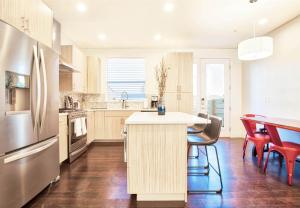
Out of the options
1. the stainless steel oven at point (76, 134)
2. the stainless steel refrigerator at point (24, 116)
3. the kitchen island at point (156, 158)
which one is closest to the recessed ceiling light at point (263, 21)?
the kitchen island at point (156, 158)

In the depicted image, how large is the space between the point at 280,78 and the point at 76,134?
4.31 metres

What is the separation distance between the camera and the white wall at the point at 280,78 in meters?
3.72

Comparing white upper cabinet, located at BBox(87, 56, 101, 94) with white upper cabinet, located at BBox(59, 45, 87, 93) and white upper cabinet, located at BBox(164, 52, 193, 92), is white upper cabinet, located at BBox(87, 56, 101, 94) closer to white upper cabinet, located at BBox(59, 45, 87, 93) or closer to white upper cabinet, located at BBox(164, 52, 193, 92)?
white upper cabinet, located at BBox(59, 45, 87, 93)

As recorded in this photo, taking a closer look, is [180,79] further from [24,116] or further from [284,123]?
[24,116]

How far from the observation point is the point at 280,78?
412cm

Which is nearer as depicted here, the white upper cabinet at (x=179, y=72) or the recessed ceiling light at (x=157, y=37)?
the recessed ceiling light at (x=157, y=37)

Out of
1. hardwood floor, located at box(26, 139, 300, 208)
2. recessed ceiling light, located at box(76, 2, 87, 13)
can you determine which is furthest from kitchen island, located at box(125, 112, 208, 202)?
recessed ceiling light, located at box(76, 2, 87, 13)

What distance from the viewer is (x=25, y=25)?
2.09 metres

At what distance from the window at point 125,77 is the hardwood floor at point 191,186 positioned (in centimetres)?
240

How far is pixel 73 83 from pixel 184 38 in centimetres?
285

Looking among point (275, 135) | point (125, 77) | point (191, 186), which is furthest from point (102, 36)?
point (275, 135)

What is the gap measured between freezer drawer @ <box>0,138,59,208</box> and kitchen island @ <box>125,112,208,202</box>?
1.00 meters

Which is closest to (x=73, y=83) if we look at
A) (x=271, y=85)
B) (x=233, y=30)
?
(x=233, y=30)

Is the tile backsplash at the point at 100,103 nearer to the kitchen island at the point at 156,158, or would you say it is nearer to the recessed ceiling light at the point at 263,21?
the recessed ceiling light at the point at 263,21
